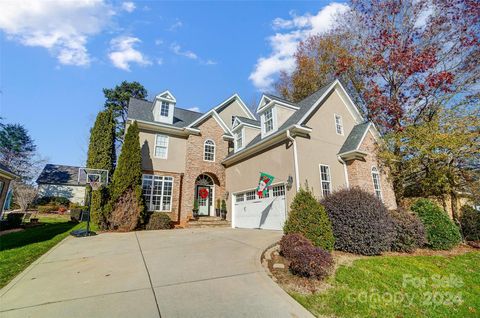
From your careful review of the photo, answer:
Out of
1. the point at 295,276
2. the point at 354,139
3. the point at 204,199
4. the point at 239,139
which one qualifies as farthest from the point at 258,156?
the point at 295,276

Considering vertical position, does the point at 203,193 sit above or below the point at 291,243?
above

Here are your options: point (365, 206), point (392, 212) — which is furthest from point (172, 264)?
point (392, 212)

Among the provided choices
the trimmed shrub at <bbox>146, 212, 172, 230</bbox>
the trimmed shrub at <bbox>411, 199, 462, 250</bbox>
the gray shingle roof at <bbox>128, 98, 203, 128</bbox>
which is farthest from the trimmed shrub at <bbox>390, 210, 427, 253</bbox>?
the gray shingle roof at <bbox>128, 98, 203, 128</bbox>

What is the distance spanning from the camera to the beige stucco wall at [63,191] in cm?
2655

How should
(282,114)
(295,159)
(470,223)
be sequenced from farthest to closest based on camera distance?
(282,114) < (470,223) < (295,159)

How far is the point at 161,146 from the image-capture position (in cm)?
1581

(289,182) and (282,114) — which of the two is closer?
(289,182)

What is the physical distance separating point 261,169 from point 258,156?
0.89 metres

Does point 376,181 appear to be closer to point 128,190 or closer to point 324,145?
point 324,145

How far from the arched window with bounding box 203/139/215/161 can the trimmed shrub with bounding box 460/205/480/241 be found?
50.1ft

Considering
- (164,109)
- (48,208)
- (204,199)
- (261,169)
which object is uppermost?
(164,109)

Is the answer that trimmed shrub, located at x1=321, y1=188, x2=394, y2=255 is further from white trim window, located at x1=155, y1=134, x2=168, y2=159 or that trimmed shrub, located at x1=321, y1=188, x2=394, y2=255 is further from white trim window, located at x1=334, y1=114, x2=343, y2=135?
white trim window, located at x1=155, y1=134, x2=168, y2=159

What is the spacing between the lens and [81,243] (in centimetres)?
819

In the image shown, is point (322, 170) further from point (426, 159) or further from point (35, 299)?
point (35, 299)
